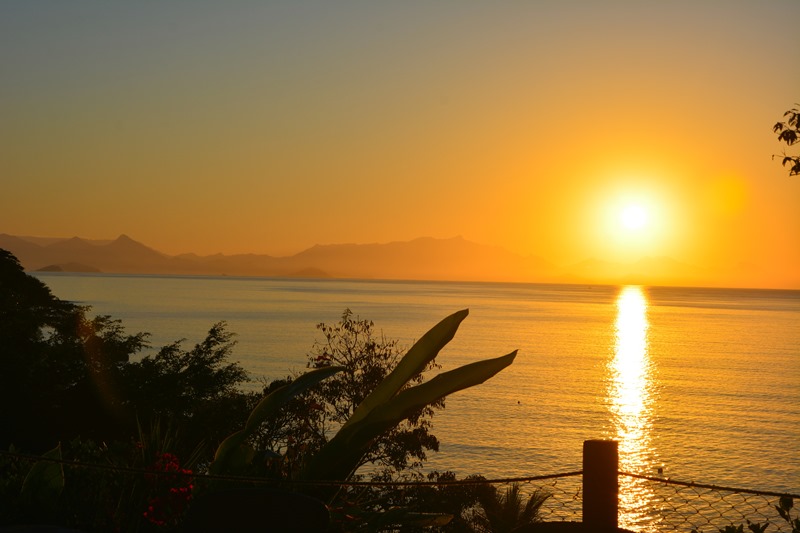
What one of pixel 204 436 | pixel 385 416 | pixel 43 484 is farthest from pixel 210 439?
pixel 385 416

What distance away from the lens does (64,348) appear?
2398 cm

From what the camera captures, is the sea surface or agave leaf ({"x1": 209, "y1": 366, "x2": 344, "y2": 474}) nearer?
agave leaf ({"x1": 209, "y1": 366, "x2": 344, "y2": 474})

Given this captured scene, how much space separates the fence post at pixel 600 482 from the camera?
3838 millimetres

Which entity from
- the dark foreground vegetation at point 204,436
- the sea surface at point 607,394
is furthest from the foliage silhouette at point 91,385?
the sea surface at point 607,394

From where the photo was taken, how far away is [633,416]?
4691 cm

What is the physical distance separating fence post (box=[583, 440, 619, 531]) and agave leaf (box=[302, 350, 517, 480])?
0.76m

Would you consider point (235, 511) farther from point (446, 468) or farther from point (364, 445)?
point (446, 468)

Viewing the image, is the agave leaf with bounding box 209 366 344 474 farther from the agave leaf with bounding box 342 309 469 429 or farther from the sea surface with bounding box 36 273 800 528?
the sea surface with bounding box 36 273 800 528

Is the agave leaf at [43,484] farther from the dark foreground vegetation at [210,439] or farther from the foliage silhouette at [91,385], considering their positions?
the foliage silhouette at [91,385]

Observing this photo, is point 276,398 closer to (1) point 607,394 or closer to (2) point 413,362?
(2) point 413,362

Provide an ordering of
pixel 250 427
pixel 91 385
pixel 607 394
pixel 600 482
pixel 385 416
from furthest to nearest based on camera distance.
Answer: pixel 607 394
pixel 91 385
pixel 250 427
pixel 385 416
pixel 600 482

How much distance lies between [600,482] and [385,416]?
4.55ft

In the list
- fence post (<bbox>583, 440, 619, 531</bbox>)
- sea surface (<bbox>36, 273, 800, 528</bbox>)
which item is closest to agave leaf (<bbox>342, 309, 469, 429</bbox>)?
fence post (<bbox>583, 440, 619, 531</bbox>)

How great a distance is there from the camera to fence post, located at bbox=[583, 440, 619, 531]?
3838 millimetres
